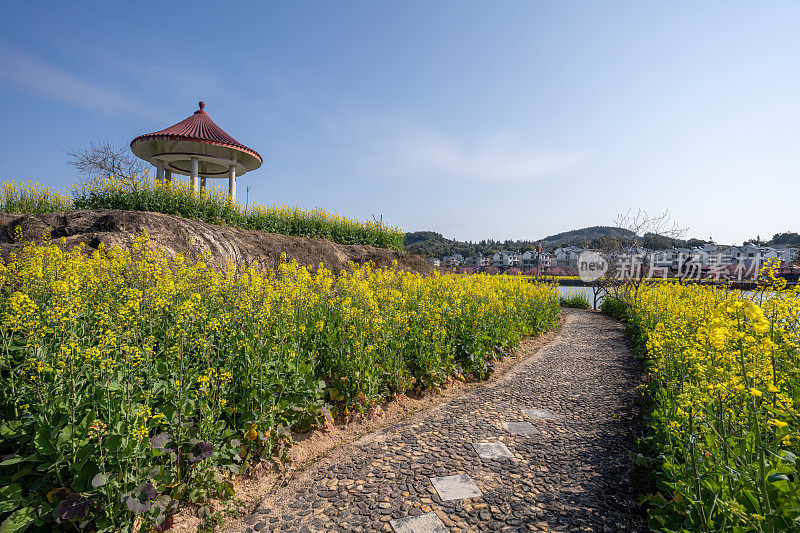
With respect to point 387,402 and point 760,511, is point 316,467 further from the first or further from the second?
point 760,511

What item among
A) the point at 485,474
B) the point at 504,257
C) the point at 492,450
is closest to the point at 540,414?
the point at 492,450

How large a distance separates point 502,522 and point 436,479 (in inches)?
26.0

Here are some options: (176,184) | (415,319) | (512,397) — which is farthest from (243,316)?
(176,184)

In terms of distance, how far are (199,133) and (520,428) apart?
12163 millimetres

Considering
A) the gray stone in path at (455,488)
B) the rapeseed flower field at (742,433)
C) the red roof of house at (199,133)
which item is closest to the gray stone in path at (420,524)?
the gray stone in path at (455,488)

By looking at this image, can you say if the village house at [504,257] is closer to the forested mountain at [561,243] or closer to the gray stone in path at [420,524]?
the forested mountain at [561,243]

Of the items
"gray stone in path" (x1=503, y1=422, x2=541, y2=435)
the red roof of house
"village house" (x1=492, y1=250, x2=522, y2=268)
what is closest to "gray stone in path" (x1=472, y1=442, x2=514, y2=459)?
"gray stone in path" (x1=503, y1=422, x2=541, y2=435)

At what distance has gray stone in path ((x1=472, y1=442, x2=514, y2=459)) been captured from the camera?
3.59 m

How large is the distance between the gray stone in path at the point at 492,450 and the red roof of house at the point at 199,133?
11.3 m

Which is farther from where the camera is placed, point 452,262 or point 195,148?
point 452,262

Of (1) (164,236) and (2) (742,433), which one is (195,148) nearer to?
(1) (164,236)

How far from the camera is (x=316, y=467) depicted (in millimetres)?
3443

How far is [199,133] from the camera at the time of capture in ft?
38.0

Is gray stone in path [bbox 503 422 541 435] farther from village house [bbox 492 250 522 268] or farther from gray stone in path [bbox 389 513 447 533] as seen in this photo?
village house [bbox 492 250 522 268]
